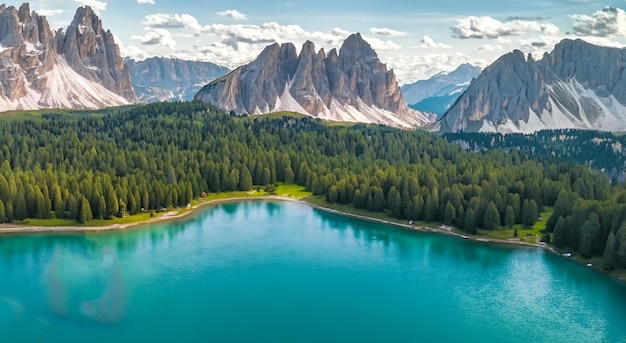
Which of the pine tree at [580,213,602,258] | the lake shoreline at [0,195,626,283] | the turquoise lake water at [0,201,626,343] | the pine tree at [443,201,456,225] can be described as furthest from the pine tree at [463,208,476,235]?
the pine tree at [580,213,602,258]

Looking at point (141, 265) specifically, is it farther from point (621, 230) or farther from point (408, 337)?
point (621, 230)

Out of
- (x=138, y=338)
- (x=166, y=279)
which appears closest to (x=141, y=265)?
(x=166, y=279)

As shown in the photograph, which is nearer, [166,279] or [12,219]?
[166,279]

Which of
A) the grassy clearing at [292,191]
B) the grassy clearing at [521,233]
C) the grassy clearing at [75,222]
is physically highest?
the grassy clearing at [292,191]

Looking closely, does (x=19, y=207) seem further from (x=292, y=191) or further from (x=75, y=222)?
(x=292, y=191)

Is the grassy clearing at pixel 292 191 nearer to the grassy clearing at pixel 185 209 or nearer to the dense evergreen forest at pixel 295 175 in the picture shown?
the grassy clearing at pixel 185 209

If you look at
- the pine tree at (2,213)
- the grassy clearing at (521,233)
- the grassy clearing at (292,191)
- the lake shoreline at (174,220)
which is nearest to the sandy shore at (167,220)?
the lake shoreline at (174,220)
